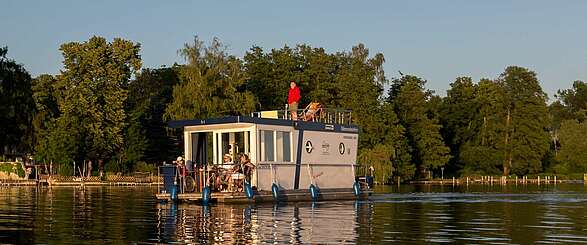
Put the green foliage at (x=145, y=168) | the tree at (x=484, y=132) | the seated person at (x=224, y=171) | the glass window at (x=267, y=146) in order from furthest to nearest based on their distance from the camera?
the tree at (x=484, y=132) → the green foliage at (x=145, y=168) → the glass window at (x=267, y=146) → the seated person at (x=224, y=171)

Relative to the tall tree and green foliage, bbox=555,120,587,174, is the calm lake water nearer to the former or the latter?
the tall tree

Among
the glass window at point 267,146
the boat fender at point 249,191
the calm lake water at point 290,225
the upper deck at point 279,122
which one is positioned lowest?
the calm lake water at point 290,225

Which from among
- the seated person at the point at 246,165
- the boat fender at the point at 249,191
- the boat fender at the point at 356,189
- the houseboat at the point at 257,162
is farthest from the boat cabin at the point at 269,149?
the boat fender at the point at 249,191

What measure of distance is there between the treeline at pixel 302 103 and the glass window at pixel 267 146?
92.7 feet

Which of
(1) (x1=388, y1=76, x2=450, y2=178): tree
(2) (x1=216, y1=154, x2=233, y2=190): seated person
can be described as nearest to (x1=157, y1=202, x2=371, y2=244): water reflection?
(2) (x1=216, y1=154, x2=233, y2=190): seated person

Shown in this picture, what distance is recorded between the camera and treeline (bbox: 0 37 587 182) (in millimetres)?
82688

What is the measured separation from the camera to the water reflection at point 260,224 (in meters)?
17.6

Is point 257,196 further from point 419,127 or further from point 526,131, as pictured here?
point 526,131

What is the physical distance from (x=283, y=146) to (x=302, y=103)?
6737 centimetres

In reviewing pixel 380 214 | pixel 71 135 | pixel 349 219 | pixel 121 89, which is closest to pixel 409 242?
pixel 349 219

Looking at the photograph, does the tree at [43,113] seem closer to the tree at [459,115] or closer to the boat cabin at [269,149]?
the boat cabin at [269,149]

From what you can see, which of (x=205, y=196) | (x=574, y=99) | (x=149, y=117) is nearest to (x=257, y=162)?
(x=205, y=196)

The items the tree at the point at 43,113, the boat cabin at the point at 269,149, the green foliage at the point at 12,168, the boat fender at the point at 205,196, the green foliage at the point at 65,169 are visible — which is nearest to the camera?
the boat fender at the point at 205,196

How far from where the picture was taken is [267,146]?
34406 mm
